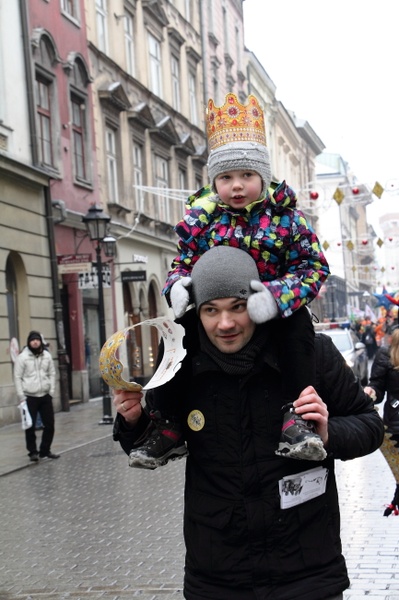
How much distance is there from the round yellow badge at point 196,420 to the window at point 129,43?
2759cm

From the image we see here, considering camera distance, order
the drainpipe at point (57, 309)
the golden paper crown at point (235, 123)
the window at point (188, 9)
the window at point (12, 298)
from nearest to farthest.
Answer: the golden paper crown at point (235, 123) < the window at point (12, 298) < the drainpipe at point (57, 309) < the window at point (188, 9)

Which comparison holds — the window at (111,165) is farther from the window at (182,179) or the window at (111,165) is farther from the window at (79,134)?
the window at (182,179)

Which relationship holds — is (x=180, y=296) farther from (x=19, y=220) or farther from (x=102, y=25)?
(x=102, y=25)

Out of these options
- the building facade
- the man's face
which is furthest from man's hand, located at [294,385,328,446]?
the building facade

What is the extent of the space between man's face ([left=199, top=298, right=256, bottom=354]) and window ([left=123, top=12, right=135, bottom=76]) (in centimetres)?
2761

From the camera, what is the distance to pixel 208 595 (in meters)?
3.18

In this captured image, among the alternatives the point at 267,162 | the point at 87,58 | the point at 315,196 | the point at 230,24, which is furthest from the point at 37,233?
the point at 230,24

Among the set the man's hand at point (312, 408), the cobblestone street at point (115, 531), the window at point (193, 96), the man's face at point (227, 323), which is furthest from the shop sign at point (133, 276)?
the man's hand at point (312, 408)

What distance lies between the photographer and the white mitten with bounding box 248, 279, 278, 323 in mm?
3090

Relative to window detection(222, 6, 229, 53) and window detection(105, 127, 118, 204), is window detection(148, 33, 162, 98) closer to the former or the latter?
window detection(105, 127, 118, 204)

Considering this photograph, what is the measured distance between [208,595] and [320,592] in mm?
345

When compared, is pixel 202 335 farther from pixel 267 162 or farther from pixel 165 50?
pixel 165 50

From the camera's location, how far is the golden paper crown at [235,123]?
140 inches

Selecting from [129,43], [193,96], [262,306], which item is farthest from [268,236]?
[193,96]
